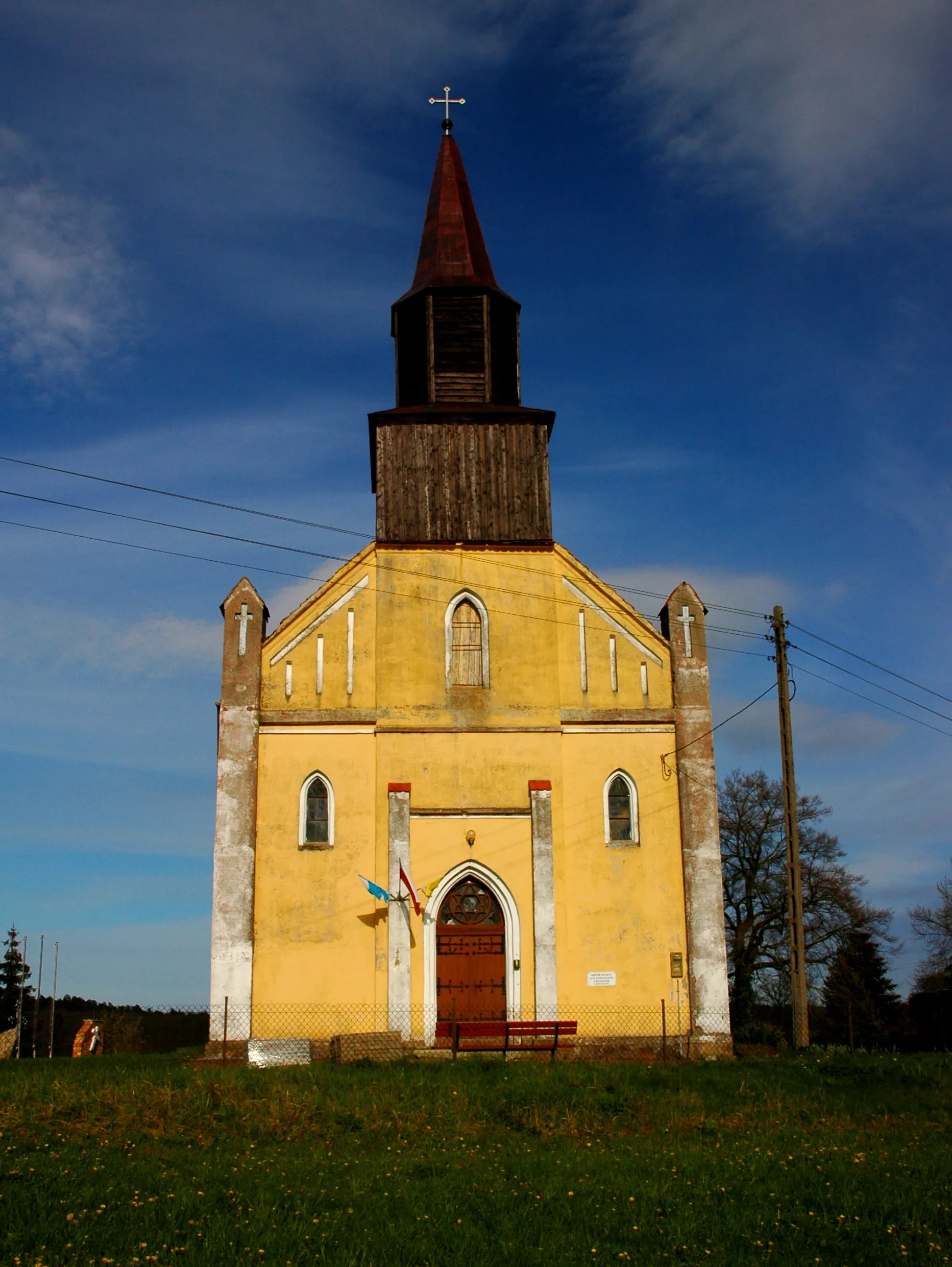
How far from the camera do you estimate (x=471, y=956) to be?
24656 millimetres

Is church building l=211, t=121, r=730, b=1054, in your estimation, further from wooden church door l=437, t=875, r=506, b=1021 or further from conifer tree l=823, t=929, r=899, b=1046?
conifer tree l=823, t=929, r=899, b=1046

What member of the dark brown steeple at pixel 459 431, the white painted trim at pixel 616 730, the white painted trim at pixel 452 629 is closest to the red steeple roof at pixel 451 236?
the dark brown steeple at pixel 459 431

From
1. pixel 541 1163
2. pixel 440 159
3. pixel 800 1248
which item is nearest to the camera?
pixel 800 1248

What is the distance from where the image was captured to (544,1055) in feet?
76.1

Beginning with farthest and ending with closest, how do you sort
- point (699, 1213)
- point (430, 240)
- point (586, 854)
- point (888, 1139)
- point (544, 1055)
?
point (430, 240), point (586, 854), point (544, 1055), point (888, 1139), point (699, 1213)

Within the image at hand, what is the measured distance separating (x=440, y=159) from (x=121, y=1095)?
26.7m

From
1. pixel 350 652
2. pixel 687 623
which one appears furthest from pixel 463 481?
pixel 687 623

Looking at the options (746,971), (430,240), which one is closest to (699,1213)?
(430,240)

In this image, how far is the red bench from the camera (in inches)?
881

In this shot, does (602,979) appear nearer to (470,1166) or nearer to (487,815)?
(487,815)

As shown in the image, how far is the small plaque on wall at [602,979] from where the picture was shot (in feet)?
79.8

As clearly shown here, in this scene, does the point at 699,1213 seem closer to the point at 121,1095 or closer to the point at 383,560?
the point at 121,1095

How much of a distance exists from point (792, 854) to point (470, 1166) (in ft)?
39.1

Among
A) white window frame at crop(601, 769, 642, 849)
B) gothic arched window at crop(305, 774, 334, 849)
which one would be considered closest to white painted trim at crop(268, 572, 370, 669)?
gothic arched window at crop(305, 774, 334, 849)
